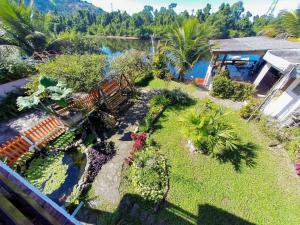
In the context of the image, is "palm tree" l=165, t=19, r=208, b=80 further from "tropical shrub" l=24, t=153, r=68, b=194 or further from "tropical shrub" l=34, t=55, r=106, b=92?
"tropical shrub" l=24, t=153, r=68, b=194

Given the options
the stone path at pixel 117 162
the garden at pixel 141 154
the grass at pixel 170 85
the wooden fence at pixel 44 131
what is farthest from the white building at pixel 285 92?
the wooden fence at pixel 44 131

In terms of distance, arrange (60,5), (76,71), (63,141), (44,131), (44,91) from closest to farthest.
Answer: (44,91) → (76,71) → (44,131) → (63,141) → (60,5)

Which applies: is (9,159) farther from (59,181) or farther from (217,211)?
(217,211)

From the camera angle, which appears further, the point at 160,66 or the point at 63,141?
the point at 160,66

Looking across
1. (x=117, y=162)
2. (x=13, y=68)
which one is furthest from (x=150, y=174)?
(x=13, y=68)

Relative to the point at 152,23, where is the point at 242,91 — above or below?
above

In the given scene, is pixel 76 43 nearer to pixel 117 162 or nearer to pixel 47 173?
pixel 47 173

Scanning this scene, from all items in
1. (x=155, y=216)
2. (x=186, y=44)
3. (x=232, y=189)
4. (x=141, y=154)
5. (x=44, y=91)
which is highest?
(x=44, y=91)
